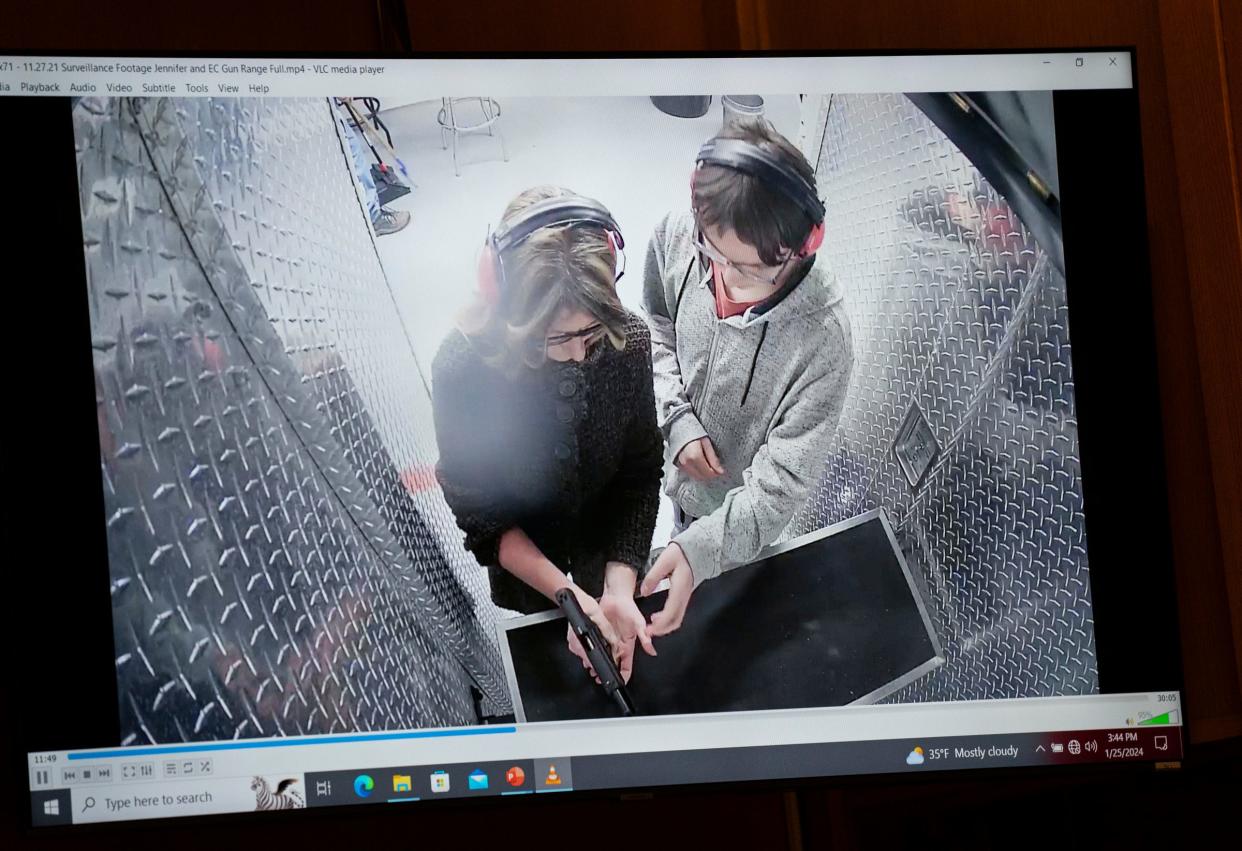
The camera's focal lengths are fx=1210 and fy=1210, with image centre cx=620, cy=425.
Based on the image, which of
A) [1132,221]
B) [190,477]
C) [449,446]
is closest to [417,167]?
[449,446]

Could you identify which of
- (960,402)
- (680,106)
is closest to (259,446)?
(680,106)

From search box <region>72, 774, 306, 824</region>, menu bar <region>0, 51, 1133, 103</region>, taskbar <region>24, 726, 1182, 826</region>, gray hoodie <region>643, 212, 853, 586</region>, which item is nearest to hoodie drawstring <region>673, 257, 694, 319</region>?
gray hoodie <region>643, 212, 853, 586</region>

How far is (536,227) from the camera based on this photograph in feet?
4.59

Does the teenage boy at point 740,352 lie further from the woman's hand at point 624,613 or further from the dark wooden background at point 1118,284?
the dark wooden background at point 1118,284

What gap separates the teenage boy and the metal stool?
0.76ft

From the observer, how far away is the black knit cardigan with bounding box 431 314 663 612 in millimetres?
1363

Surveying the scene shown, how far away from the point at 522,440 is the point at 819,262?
0.42 meters

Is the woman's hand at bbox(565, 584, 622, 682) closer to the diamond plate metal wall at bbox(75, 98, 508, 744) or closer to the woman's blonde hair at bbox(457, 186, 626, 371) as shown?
the diamond plate metal wall at bbox(75, 98, 508, 744)

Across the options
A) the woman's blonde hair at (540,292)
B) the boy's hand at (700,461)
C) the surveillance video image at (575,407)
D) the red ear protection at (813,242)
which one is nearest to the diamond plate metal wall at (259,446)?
the surveillance video image at (575,407)

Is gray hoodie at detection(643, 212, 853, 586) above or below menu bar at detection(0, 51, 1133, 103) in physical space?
below

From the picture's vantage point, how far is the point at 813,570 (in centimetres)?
142

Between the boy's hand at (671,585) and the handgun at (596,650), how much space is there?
6 cm

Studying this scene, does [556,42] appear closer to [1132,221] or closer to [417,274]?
[417,274]

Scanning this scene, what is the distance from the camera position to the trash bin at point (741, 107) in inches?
56.9
